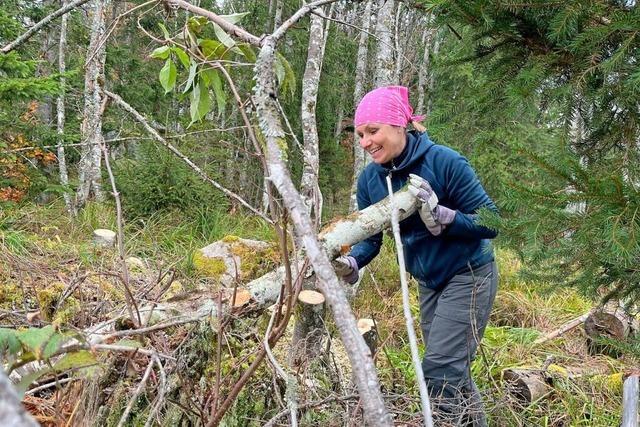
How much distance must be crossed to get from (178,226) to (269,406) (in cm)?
503

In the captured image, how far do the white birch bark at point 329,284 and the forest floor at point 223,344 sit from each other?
58 centimetres

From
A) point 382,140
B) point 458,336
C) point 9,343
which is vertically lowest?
point 458,336

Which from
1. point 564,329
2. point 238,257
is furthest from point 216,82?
point 564,329

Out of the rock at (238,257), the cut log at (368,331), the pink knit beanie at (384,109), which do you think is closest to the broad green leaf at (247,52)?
the pink knit beanie at (384,109)

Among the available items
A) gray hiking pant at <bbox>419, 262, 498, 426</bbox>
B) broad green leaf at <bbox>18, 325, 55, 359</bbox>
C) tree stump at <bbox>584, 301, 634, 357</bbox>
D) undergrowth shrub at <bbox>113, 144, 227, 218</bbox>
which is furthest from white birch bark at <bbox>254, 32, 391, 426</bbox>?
undergrowth shrub at <bbox>113, 144, 227, 218</bbox>

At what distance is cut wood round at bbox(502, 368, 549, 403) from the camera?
3.38 meters

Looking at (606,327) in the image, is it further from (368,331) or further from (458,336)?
(458,336)

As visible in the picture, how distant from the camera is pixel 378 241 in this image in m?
2.71

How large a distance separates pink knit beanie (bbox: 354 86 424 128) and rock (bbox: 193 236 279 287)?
195 centimetres

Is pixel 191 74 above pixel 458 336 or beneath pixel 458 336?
above

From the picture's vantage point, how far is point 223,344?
211 cm

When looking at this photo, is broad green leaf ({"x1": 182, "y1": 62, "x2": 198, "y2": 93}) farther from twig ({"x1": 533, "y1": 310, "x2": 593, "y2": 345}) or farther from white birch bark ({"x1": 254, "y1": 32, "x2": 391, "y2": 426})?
twig ({"x1": 533, "y1": 310, "x2": 593, "y2": 345})

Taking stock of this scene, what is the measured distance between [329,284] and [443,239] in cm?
173

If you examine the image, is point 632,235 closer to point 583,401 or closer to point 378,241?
point 378,241
